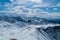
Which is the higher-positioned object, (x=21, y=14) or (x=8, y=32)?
(x=21, y=14)

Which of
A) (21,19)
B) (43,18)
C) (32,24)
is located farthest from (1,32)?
(43,18)

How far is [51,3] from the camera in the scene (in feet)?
5.16

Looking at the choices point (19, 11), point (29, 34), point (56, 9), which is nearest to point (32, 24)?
point (29, 34)

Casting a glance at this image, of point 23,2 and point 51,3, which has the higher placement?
point 23,2

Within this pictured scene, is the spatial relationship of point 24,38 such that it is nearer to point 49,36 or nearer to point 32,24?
point 32,24

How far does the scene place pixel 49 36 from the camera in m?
1.56

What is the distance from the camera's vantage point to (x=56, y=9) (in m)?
1.56

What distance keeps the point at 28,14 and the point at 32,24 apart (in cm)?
14

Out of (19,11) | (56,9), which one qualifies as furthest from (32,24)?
(56,9)

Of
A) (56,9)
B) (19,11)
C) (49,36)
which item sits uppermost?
(19,11)

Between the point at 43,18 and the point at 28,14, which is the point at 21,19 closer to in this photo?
the point at 28,14

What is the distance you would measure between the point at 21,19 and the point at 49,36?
1.34 ft

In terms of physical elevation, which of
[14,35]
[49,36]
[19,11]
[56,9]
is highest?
[19,11]

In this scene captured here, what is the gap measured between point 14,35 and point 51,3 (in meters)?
0.61
